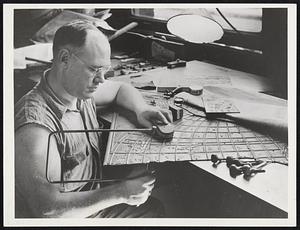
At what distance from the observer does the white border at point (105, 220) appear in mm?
1821

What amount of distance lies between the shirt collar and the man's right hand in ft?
1.25

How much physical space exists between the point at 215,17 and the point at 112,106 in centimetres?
59

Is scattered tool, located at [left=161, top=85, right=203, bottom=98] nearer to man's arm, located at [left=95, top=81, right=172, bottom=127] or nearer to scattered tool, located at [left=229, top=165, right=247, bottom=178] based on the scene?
man's arm, located at [left=95, top=81, right=172, bottom=127]

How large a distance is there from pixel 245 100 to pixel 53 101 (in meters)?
0.82

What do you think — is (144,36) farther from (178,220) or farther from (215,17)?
(178,220)

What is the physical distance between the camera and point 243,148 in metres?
1.83

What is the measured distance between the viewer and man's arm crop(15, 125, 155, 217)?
70.9 inches

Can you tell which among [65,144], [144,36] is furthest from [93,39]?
[65,144]

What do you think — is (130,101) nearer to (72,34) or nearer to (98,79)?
(98,79)

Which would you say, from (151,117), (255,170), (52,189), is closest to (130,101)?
(151,117)

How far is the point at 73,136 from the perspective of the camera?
6.02 feet

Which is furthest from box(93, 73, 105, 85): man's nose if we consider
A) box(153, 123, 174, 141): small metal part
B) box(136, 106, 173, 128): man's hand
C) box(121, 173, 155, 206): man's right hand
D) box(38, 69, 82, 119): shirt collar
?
box(121, 173, 155, 206): man's right hand

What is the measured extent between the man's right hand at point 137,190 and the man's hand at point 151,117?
0.72ft

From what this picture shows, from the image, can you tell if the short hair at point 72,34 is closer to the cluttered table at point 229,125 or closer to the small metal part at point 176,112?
the cluttered table at point 229,125
